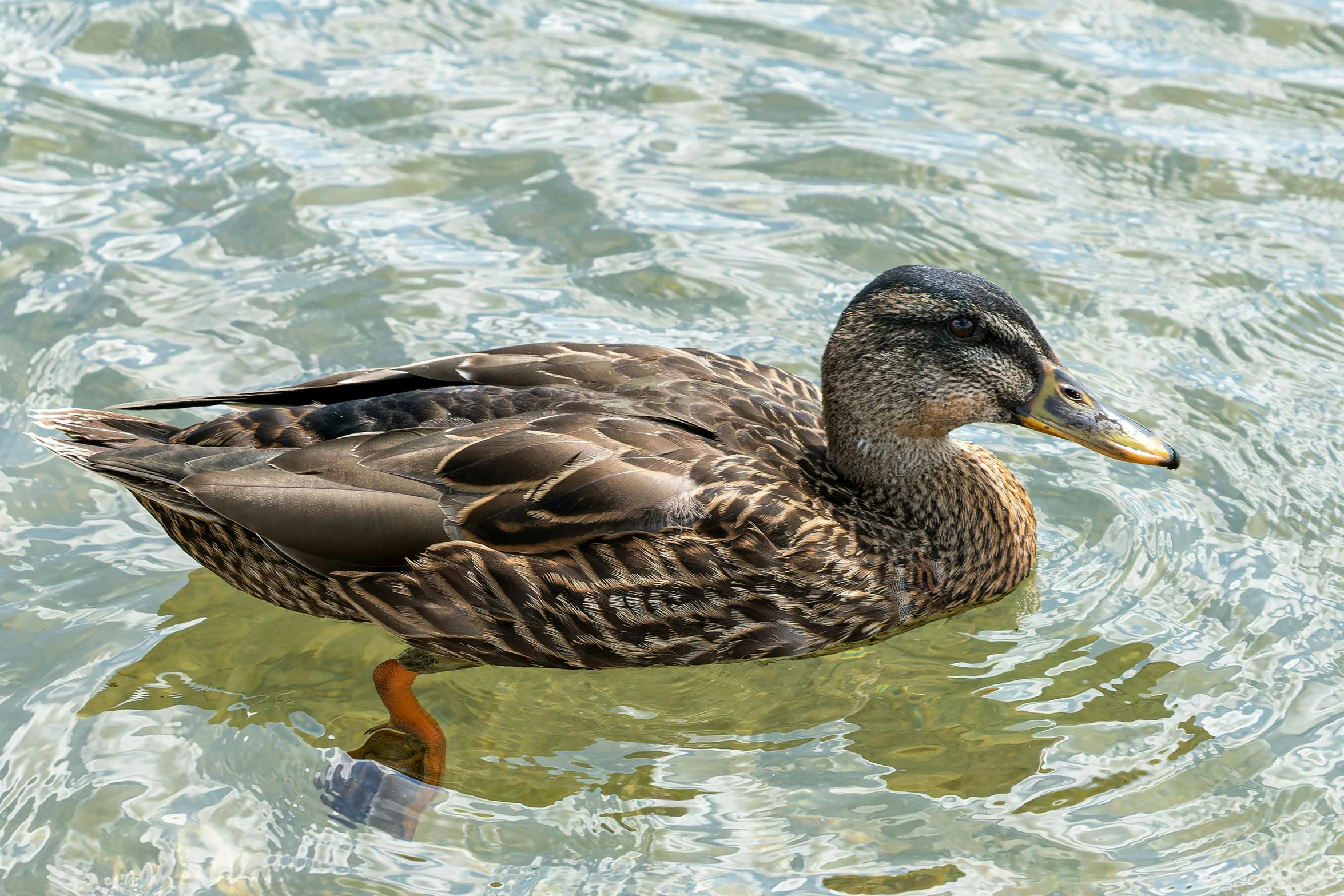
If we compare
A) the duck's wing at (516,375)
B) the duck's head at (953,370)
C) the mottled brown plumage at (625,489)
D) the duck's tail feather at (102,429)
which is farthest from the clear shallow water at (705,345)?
the duck's wing at (516,375)

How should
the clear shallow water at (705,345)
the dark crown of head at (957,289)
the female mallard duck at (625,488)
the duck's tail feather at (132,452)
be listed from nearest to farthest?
the clear shallow water at (705,345), the female mallard duck at (625,488), the duck's tail feather at (132,452), the dark crown of head at (957,289)

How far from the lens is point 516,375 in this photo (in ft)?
21.7

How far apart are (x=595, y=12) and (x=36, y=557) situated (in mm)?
5562

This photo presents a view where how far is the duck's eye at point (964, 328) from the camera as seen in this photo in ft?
21.0

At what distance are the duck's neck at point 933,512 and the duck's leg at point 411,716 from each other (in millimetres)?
1801

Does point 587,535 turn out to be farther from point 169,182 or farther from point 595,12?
point 595,12

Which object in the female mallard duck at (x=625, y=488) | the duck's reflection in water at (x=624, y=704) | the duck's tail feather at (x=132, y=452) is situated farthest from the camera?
the duck's tail feather at (x=132, y=452)

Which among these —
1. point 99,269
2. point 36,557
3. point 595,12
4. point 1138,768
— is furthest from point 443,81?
point 1138,768

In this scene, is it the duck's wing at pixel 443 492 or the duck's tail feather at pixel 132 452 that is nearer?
the duck's wing at pixel 443 492

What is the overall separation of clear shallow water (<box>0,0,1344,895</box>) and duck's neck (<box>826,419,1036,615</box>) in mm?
241

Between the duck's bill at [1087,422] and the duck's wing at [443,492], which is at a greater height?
the duck's bill at [1087,422]

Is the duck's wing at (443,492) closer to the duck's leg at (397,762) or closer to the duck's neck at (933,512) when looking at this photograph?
the duck's leg at (397,762)

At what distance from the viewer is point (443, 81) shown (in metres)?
10.0

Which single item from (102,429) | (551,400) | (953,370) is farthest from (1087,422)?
(102,429)
